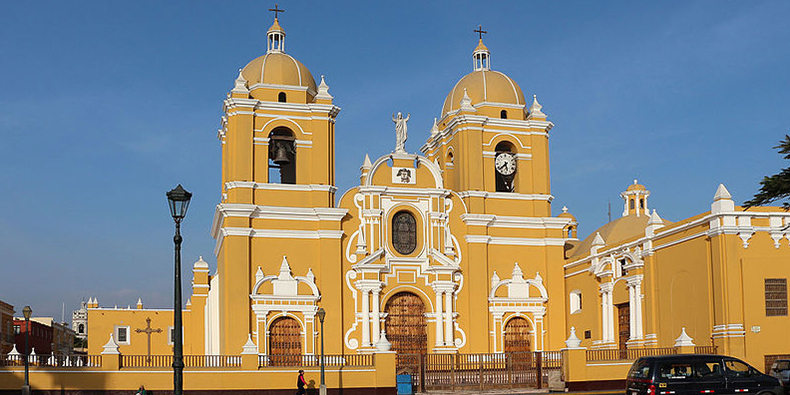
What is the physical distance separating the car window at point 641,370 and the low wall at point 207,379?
8.43 meters

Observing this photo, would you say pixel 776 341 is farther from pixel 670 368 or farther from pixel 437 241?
pixel 437 241

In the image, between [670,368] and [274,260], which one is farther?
[274,260]

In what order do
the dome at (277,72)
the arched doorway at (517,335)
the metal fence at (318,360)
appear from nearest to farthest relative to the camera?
1. the metal fence at (318,360)
2. the dome at (277,72)
3. the arched doorway at (517,335)

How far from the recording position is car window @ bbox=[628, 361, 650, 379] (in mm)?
20219

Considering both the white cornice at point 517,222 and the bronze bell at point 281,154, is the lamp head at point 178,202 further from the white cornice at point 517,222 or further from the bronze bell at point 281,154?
the white cornice at point 517,222

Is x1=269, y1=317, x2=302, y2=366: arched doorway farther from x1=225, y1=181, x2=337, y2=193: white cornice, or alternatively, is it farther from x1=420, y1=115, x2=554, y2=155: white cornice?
x1=420, y1=115, x2=554, y2=155: white cornice

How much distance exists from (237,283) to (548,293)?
40.0 feet

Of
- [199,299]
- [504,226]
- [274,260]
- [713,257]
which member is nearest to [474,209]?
[504,226]

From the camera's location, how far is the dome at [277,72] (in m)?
35.1

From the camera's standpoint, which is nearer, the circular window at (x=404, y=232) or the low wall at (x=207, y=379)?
the low wall at (x=207, y=379)

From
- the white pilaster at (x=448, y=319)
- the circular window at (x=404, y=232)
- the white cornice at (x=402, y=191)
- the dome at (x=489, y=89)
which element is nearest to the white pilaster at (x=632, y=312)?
the white pilaster at (x=448, y=319)

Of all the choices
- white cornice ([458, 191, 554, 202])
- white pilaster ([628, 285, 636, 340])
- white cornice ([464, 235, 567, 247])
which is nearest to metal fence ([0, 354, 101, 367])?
white cornice ([464, 235, 567, 247])

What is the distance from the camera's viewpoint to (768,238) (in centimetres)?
2764

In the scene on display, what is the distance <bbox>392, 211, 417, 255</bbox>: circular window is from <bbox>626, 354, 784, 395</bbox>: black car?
50.7 feet
